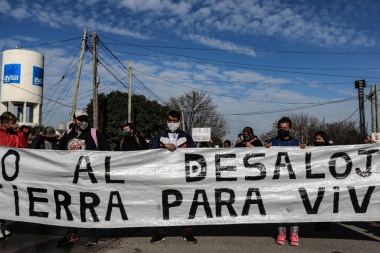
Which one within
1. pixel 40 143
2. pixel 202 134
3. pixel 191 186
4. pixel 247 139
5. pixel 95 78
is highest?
pixel 95 78

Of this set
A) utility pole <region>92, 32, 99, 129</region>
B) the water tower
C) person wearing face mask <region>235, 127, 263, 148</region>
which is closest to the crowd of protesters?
person wearing face mask <region>235, 127, 263, 148</region>

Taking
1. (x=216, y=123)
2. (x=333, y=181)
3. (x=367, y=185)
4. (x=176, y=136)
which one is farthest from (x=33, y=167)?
(x=216, y=123)

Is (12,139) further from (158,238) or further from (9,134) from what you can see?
(158,238)

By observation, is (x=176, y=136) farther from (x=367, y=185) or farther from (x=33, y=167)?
(x=367, y=185)

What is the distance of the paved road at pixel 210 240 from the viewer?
4.63 metres

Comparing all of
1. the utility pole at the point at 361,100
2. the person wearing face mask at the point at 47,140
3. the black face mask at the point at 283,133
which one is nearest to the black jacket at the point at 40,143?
the person wearing face mask at the point at 47,140

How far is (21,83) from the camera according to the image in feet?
134

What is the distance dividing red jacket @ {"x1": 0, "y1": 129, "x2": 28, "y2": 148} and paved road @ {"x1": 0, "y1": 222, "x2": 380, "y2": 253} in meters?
1.34

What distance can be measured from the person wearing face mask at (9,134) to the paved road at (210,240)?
57cm

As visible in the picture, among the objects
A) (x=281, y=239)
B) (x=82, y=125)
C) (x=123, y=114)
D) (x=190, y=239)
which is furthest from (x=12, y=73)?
(x=281, y=239)

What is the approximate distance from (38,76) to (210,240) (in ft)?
138

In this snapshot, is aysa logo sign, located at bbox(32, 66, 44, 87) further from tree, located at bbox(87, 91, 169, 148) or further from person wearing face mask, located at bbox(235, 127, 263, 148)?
person wearing face mask, located at bbox(235, 127, 263, 148)

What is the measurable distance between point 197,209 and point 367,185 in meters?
2.27

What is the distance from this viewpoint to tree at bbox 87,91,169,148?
36.0 metres
